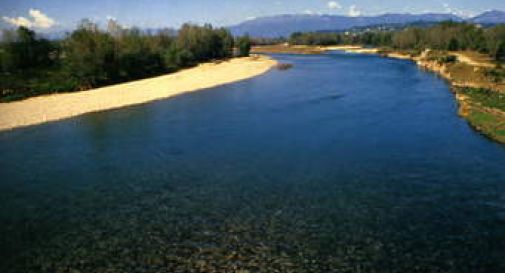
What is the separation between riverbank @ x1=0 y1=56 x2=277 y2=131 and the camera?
46062 millimetres

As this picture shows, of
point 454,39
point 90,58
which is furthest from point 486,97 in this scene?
point 454,39

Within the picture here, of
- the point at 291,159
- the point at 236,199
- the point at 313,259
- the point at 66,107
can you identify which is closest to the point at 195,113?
the point at 66,107

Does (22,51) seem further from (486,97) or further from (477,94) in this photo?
(486,97)

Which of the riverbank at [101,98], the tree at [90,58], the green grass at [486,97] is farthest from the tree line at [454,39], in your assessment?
the tree at [90,58]

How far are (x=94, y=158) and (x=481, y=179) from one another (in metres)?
24.7

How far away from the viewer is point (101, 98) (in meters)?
57.0

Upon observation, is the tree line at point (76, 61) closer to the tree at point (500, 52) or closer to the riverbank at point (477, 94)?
the riverbank at point (477, 94)

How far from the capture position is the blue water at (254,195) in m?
17.6

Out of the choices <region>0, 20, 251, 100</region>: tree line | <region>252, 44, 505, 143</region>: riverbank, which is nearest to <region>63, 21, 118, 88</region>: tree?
<region>0, 20, 251, 100</region>: tree line

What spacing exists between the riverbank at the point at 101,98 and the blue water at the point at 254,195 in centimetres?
468

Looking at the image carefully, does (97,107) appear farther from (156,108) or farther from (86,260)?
(86,260)

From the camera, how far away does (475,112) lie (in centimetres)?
4191

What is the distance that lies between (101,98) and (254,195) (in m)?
39.2

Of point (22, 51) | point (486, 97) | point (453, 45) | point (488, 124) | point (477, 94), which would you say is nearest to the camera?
point (488, 124)
